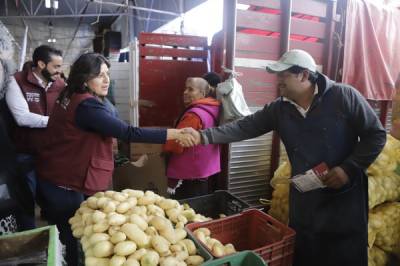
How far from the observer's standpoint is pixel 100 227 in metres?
1.32

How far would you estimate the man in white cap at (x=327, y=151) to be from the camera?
1678mm

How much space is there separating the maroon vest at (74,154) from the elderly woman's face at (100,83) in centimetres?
7

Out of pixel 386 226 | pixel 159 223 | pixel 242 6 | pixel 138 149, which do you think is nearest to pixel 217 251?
pixel 159 223

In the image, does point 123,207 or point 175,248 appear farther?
point 123,207

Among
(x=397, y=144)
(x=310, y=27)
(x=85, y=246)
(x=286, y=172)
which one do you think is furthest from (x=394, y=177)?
(x=85, y=246)

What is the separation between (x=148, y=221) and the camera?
1442 millimetres

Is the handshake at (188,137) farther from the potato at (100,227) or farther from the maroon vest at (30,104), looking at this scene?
the maroon vest at (30,104)

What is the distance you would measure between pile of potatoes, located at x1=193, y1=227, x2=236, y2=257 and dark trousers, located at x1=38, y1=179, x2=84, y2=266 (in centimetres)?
91

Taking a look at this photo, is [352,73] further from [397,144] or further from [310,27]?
[397,144]

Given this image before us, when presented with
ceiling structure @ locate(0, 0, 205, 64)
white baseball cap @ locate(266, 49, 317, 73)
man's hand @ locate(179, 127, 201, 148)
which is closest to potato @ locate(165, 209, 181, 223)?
man's hand @ locate(179, 127, 201, 148)

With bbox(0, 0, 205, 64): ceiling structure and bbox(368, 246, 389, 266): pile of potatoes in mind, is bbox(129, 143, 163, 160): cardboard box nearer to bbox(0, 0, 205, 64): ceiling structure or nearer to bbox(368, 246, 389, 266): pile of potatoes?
bbox(368, 246, 389, 266): pile of potatoes

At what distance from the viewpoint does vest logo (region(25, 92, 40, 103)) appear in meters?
2.75

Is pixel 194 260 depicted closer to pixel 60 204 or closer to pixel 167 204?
pixel 167 204

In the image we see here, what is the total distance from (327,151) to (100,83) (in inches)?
54.1
